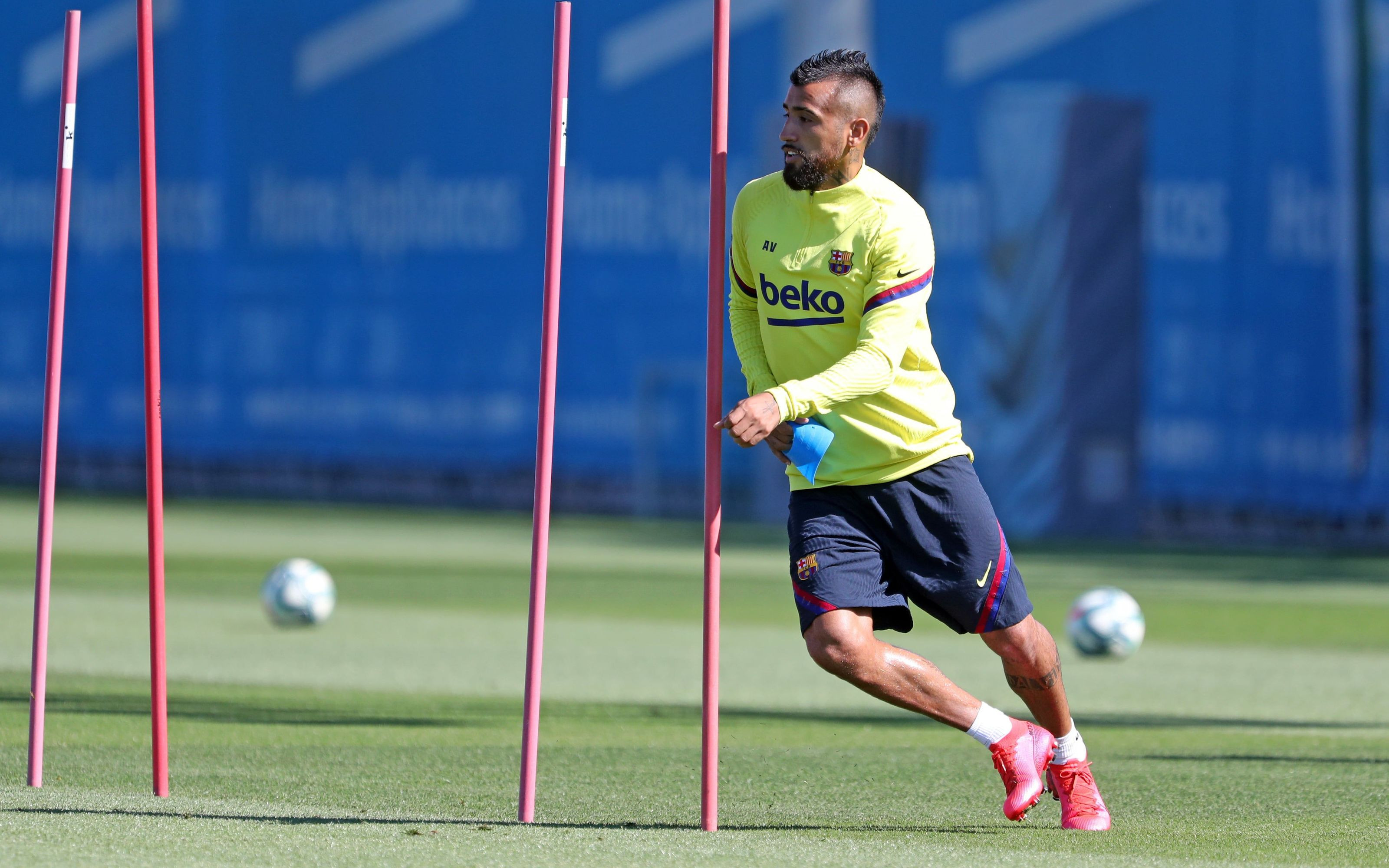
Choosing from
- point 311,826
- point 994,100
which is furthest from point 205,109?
point 311,826

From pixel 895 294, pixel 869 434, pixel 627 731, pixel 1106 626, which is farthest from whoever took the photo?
pixel 1106 626

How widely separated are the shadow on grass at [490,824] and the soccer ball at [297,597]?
7.03 meters

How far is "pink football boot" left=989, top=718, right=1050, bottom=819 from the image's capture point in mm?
6223

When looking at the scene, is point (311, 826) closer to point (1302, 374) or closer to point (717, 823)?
point (717, 823)

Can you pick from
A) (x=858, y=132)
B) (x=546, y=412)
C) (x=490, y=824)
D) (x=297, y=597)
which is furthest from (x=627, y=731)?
(x=297, y=597)

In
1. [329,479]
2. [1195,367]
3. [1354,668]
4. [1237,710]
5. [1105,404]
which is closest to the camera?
[1237,710]

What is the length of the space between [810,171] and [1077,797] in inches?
75.1

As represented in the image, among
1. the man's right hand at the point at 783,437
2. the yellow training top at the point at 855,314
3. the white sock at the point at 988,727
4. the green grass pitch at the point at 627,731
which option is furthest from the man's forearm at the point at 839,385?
the green grass pitch at the point at 627,731

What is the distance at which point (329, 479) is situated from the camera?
27891 mm

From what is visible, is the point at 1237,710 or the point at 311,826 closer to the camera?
the point at 311,826

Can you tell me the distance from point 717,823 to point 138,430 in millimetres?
23435

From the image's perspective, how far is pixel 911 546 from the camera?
6168 mm

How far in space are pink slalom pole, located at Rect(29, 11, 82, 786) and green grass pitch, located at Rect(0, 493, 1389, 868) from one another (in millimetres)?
256

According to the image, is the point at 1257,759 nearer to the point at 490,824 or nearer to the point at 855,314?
the point at 855,314
